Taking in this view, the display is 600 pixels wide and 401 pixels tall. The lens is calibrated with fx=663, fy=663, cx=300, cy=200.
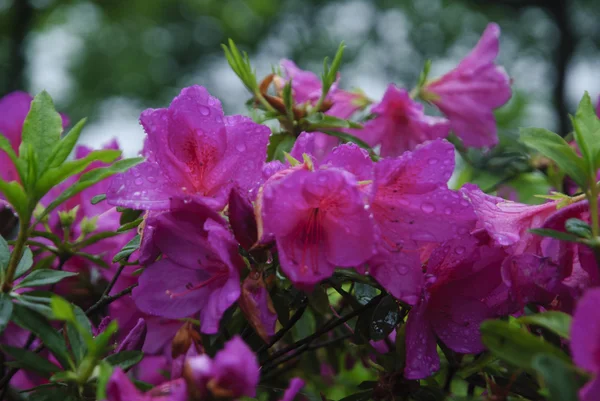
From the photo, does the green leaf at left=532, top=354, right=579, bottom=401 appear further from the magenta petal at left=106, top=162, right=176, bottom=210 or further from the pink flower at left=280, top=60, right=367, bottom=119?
the pink flower at left=280, top=60, right=367, bottom=119

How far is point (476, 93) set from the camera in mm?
1440

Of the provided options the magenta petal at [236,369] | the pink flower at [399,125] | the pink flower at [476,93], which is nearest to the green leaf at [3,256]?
the magenta petal at [236,369]

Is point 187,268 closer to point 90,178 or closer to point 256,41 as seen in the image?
point 90,178

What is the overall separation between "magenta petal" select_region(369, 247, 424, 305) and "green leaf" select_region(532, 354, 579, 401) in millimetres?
194

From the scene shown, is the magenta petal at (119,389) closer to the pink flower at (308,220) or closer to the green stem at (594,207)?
the pink flower at (308,220)

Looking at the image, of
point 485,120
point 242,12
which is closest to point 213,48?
point 242,12

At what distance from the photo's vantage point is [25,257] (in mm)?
792

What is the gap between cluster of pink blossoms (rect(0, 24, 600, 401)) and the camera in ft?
2.27

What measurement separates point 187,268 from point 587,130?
0.48 m

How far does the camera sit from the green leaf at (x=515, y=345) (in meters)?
0.58

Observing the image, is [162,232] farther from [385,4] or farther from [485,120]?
[385,4]

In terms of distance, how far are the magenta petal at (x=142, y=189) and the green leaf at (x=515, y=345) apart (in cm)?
37

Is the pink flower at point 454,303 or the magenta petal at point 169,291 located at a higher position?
the magenta petal at point 169,291

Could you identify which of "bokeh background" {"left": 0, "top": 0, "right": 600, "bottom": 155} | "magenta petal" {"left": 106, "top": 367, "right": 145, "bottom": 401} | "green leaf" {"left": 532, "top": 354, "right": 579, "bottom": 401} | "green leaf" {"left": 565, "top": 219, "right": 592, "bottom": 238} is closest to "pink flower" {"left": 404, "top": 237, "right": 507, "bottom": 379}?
"green leaf" {"left": 565, "top": 219, "right": 592, "bottom": 238}
